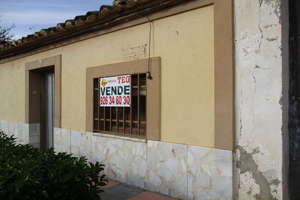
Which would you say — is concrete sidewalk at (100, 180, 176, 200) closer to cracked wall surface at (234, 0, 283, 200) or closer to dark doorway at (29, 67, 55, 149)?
cracked wall surface at (234, 0, 283, 200)

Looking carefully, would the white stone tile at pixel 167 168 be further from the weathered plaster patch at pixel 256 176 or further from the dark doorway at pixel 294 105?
the dark doorway at pixel 294 105

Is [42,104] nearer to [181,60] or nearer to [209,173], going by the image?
[181,60]

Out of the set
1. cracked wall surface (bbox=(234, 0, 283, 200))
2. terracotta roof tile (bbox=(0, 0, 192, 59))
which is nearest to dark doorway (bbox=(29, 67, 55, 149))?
terracotta roof tile (bbox=(0, 0, 192, 59))

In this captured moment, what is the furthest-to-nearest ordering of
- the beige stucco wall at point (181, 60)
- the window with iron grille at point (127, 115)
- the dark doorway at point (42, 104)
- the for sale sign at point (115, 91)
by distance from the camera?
the dark doorway at point (42, 104) < the for sale sign at point (115, 91) < the window with iron grille at point (127, 115) < the beige stucco wall at point (181, 60)

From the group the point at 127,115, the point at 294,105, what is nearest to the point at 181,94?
the point at 127,115

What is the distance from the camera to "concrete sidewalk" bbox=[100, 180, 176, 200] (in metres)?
4.32

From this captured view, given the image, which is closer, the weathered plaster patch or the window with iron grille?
the weathered plaster patch

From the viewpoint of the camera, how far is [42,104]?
26.8ft

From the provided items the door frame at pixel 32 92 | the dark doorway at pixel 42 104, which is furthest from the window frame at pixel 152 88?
the dark doorway at pixel 42 104

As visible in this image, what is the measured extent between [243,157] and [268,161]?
0.95 feet

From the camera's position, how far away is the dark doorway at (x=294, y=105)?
325 centimetres

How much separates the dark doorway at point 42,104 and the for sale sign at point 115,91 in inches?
118

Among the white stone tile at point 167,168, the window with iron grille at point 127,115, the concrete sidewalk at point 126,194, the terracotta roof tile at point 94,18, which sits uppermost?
the terracotta roof tile at point 94,18

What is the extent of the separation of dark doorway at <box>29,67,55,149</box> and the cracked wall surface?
5.72 m
